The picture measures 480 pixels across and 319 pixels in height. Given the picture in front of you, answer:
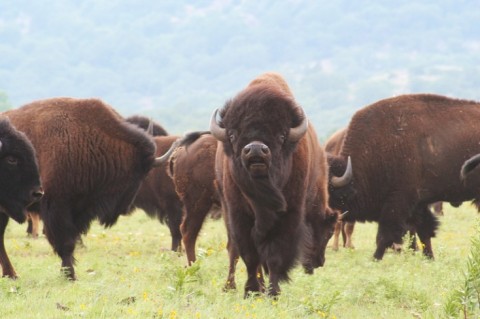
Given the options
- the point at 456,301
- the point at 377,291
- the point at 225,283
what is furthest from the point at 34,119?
the point at 456,301

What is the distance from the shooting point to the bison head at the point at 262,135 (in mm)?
7414

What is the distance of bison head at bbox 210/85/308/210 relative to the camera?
24.3 feet

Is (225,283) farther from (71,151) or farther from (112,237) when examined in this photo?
(112,237)

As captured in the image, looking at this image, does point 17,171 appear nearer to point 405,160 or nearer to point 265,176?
point 265,176

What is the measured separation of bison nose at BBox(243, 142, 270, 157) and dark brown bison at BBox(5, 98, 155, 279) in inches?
116

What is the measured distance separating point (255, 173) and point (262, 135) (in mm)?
329

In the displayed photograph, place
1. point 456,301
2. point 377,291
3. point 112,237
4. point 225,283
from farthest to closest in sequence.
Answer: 1. point 112,237
2. point 225,283
3. point 377,291
4. point 456,301

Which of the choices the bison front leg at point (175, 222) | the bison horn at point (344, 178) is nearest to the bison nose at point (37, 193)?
the bison horn at point (344, 178)

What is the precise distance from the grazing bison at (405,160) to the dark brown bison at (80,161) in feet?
12.1

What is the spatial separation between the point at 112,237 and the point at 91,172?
596 centimetres

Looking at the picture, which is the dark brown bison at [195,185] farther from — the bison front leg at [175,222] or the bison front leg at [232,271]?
the bison front leg at [175,222]

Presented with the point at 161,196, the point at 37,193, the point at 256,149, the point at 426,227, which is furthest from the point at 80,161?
the point at 426,227

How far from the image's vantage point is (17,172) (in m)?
8.70

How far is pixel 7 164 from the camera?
8.66 metres
